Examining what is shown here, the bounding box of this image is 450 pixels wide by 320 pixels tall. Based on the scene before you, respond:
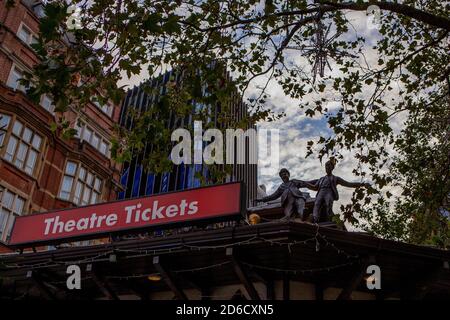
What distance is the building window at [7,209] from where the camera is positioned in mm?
21344

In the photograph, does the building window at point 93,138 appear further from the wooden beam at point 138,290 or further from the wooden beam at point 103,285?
the wooden beam at point 103,285

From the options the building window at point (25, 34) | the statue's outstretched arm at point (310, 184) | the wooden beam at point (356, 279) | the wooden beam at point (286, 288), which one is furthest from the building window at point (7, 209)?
the wooden beam at point (356, 279)

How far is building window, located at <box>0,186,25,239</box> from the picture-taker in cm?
2134

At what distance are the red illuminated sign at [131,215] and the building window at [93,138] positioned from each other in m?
13.7

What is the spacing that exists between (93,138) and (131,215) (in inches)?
648

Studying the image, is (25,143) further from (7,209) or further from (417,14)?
(417,14)

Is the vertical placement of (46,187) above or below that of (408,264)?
above

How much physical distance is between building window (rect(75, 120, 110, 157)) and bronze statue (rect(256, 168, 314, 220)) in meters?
16.3

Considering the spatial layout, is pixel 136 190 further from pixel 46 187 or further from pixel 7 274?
pixel 7 274

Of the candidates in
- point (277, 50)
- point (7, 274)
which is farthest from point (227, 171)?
point (7, 274)

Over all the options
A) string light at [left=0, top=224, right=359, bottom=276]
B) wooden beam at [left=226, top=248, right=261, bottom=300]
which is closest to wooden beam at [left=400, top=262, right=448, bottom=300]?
string light at [left=0, top=224, right=359, bottom=276]

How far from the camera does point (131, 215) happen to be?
521 inches
